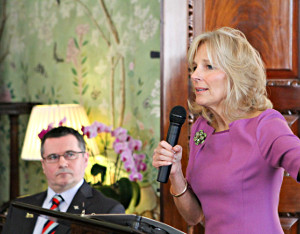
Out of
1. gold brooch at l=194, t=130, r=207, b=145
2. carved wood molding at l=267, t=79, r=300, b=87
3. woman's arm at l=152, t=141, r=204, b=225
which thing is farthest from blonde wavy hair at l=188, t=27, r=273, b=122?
carved wood molding at l=267, t=79, r=300, b=87

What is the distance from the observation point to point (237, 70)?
147 centimetres

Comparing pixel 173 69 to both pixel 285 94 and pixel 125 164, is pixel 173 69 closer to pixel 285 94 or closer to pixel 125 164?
pixel 285 94

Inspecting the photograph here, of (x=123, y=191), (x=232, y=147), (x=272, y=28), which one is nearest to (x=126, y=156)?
(x=123, y=191)

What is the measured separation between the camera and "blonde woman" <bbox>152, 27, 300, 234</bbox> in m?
1.40

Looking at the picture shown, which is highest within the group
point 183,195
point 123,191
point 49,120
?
point 49,120

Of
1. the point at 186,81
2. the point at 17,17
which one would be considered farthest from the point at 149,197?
the point at 17,17

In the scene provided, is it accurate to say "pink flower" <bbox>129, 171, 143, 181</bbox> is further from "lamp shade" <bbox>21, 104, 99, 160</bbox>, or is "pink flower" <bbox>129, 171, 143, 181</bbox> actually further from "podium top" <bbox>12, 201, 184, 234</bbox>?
"podium top" <bbox>12, 201, 184, 234</bbox>

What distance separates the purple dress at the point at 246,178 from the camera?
1386mm

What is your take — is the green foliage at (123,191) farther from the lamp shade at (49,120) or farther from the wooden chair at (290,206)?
the wooden chair at (290,206)

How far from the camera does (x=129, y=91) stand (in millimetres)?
2760

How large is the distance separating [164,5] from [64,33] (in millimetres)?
1134

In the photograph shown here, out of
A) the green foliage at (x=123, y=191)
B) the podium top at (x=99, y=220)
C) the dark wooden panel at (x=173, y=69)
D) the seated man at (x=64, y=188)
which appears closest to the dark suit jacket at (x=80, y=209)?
the seated man at (x=64, y=188)

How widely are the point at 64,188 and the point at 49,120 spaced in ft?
2.48

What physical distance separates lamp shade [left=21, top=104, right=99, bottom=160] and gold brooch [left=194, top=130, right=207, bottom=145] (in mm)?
1223
